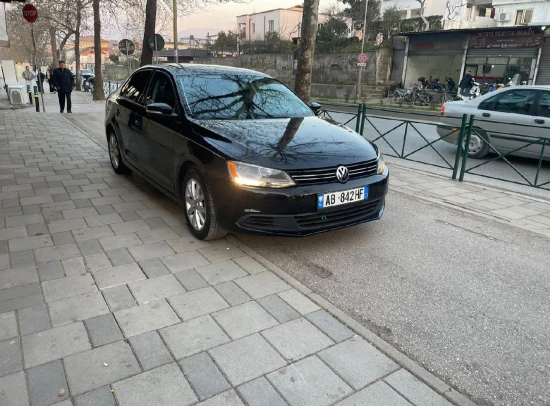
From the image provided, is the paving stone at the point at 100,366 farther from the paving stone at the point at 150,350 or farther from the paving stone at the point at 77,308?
the paving stone at the point at 77,308

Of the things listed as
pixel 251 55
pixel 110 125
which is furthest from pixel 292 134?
pixel 251 55

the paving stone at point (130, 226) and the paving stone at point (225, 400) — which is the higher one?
the paving stone at point (130, 226)

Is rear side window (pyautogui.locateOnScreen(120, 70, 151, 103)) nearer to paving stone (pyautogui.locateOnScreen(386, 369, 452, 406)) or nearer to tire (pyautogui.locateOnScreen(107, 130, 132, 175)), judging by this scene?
tire (pyautogui.locateOnScreen(107, 130, 132, 175))

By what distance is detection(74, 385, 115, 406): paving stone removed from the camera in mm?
2230

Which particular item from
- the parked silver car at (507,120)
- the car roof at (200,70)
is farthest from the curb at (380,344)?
the parked silver car at (507,120)

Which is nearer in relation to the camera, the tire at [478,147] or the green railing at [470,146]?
the green railing at [470,146]

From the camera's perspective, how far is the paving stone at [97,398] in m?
2.23

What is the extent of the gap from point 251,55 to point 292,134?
3885 cm

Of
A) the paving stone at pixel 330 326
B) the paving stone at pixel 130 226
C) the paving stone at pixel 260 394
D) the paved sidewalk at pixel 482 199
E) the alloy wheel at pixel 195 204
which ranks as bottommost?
the paving stone at pixel 260 394

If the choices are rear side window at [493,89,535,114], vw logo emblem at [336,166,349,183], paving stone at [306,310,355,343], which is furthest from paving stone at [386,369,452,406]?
rear side window at [493,89,535,114]

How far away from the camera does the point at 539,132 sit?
26.1ft

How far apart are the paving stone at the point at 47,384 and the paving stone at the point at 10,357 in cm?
10

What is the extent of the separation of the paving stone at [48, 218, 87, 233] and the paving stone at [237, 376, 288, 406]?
302 cm

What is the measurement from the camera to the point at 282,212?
371cm
